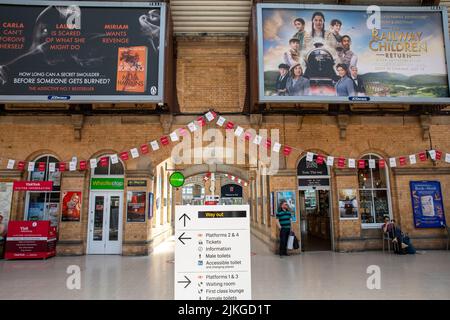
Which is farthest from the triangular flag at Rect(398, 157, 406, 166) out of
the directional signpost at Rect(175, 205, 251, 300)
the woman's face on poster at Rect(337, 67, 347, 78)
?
the directional signpost at Rect(175, 205, 251, 300)

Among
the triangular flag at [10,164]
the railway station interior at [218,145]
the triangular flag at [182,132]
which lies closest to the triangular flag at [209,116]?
the railway station interior at [218,145]

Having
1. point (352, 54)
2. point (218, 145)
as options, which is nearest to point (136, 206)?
point (218, 145)

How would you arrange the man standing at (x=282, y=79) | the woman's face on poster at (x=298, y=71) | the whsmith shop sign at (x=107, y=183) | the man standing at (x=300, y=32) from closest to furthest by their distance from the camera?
1. the man standing at (x=282, y=79)
2. the woman's face on poster at (x=298, y=71)
3. the man standing at (x=300, y=32)
4. the whsmith shop sign at (x=107, y=183)

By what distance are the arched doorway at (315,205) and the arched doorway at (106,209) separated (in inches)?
223

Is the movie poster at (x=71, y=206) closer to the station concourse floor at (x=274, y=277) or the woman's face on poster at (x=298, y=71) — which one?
the station concourse floor at (x=274, y=277)

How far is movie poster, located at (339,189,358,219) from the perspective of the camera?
9492mm

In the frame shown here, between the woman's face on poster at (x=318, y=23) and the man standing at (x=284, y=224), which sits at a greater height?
the woman's face on poster at (x=318, y=23)

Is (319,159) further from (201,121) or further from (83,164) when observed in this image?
(83,164)

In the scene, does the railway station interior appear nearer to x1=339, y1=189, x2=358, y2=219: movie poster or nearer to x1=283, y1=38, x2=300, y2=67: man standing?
x1=339, y1=189, x2=358, y2=219: movie poster

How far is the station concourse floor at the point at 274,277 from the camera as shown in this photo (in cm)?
509

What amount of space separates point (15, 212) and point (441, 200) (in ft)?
42.1

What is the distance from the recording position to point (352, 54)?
8992 millimetres

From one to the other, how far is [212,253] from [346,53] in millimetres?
8108

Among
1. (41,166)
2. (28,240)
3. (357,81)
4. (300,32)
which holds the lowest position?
(28,240)
